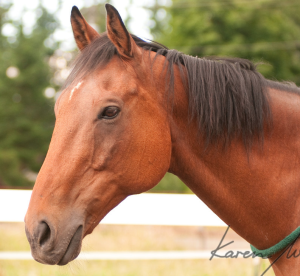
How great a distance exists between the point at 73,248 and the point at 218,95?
1278 millimetres

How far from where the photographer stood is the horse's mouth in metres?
1.95

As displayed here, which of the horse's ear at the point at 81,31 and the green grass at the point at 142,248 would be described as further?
the green grass at the point at 142,248

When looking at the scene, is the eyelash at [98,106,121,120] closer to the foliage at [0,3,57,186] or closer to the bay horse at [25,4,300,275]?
the bay horse at [25,4,300,275]

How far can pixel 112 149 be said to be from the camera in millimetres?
2111

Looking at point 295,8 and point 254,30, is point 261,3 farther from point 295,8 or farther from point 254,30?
point 295,8

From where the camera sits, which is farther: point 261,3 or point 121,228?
point 261,3

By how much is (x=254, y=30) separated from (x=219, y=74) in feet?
61.0

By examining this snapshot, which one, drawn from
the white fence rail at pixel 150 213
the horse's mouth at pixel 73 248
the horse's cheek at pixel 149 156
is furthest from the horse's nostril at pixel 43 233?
the white fence rail at pixel 150 213

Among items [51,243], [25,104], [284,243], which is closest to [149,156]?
[51,243]

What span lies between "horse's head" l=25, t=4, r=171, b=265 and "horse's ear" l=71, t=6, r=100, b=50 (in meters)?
0.09

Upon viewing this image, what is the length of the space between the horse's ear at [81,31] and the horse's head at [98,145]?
0.09 meters

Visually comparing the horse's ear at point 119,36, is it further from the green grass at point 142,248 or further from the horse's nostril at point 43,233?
the green grass at point 142,248

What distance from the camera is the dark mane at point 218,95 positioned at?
2.26m

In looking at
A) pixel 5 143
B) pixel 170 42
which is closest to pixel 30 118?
pixel 5 143
